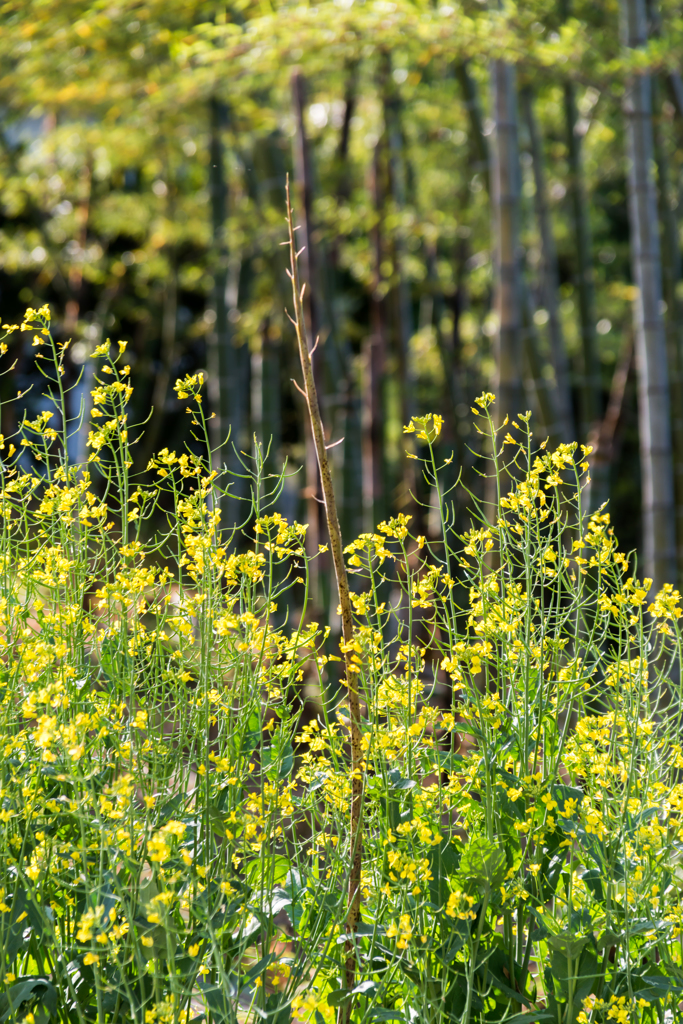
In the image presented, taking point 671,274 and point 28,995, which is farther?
point 671,274

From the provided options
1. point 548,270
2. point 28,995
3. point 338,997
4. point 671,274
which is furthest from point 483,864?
point 548,270

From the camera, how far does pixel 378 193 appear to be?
4.39 m

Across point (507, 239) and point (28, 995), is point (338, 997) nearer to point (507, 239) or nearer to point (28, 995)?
point (28, 995)

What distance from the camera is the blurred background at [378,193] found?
2750 millimetres

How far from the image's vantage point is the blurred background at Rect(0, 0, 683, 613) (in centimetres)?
275

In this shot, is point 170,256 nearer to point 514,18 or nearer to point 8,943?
point 514,18

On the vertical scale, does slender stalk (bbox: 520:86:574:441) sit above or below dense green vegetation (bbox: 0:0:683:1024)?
above

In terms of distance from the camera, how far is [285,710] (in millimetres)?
1296

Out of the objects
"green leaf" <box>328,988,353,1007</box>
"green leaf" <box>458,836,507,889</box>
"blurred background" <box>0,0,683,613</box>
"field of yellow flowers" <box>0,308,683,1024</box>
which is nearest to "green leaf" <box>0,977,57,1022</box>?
"field of yellow flowers" <box>0,308,683,1024</box>

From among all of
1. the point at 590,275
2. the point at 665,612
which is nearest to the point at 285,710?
the point at 665,612

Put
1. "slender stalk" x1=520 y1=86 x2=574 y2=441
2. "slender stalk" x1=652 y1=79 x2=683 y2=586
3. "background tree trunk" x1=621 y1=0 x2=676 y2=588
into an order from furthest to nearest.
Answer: "slender stalk" x1=520 y1=86 x2=574 y2=441 < "slender stalk" x1=652 y1=79 x2=683 y2=586 < "background tree trunk" x1=621 y1=0 x2=676 y2=588

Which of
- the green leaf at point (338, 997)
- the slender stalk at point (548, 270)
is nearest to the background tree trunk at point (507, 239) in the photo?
the slender stalk at point (548, 270)

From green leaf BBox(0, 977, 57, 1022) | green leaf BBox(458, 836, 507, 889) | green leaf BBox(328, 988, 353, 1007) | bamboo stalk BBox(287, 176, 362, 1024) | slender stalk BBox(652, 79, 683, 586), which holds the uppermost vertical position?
slender stalk BBox(652, 79, 683, 586)

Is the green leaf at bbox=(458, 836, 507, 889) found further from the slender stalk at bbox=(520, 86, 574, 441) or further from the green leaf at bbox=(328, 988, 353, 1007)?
the slender stalk at bbox=(520, 86, 574, 441)
